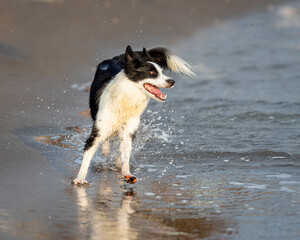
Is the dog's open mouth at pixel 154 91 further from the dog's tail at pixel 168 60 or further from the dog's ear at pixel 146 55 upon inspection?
A: the dog's tail at pixel 168 60

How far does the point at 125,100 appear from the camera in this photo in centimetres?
635

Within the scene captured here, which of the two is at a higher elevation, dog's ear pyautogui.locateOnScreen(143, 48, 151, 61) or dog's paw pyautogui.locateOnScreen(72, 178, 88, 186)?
dog's ear pyautogui.locateOnScreen(143, 48, 151, 61)

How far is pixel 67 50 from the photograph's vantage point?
41.9 ft

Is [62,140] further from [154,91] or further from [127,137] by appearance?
[154,91]

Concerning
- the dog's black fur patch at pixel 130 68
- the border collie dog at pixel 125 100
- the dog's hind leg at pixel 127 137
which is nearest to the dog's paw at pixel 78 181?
the border collie dog at pixel 125 100

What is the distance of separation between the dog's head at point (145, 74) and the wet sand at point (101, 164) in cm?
87

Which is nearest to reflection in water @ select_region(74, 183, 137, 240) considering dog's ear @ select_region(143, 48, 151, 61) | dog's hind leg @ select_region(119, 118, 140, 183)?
dog's hind leg @ select_region(119, 118, 140, 183)

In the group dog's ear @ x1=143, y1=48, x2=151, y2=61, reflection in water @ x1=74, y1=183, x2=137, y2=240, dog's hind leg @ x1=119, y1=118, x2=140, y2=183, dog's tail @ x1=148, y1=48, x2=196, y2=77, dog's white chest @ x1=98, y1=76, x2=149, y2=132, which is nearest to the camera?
reflection in water @ x1=74, y1=183, x2=137, y2=240

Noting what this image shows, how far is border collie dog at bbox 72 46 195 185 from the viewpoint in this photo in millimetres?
6223

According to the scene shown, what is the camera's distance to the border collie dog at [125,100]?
6.22m

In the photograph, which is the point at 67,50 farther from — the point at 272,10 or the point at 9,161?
the point at 272,10

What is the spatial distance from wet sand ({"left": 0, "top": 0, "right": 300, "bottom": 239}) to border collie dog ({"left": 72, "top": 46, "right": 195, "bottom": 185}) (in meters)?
0.26

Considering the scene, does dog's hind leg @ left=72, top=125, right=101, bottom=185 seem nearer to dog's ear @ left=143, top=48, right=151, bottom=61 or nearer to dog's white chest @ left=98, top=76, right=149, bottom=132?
dog's white chest @ left=98, top=76, right=149, bottom=132

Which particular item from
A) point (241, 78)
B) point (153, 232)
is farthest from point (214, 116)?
point (153, 232)
